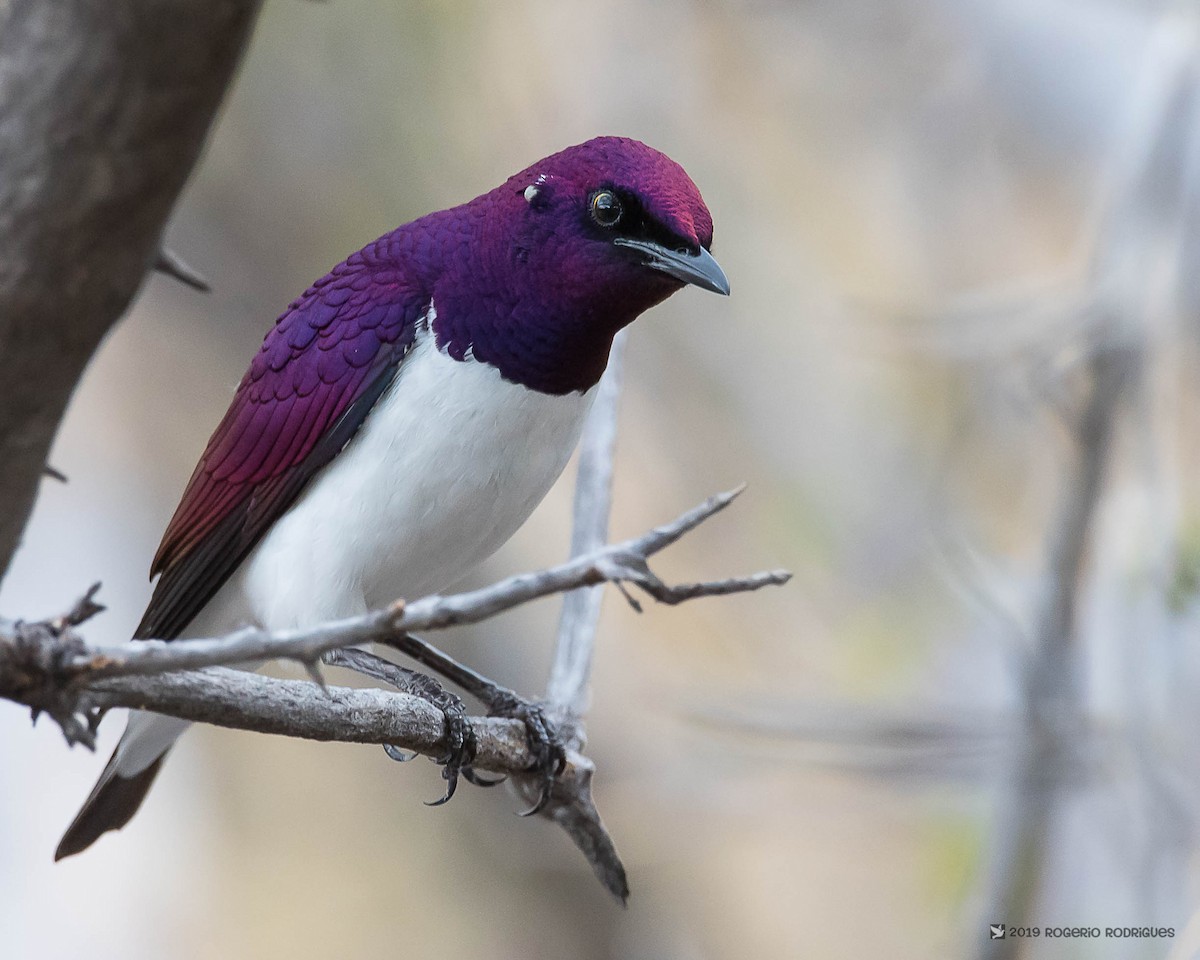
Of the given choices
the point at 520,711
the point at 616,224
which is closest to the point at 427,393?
the point at 616,224

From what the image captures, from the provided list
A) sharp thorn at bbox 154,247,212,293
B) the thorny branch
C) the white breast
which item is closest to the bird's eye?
the white breast

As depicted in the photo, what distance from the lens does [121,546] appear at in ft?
20.6

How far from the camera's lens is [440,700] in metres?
2.95

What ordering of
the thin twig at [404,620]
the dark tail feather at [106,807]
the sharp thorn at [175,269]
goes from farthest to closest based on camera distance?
the dark tail feather at [106,807] → the sharp thorn at [175,269] → the thin twig at [404,620]

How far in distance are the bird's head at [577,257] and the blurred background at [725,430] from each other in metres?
2.03

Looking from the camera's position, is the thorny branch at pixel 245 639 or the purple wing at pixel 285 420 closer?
the thorny branch at pixel 245 639

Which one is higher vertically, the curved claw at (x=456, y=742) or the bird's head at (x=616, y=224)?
the bird's head at (x=616, y=224)

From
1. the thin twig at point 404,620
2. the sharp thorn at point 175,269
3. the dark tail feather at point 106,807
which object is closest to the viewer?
the thin twig at point 404,620

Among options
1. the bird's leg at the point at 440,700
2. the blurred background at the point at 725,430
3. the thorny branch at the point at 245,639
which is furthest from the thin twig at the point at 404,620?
the blurred background at the point at 725,430

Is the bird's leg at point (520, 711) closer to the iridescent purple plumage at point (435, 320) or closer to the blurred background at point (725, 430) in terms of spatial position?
the iridescent purple plumage at point (435, 320)

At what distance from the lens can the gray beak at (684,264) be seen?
8.75 ft

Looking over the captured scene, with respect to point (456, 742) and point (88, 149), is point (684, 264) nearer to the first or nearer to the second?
point (456, 742)

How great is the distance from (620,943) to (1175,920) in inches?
110

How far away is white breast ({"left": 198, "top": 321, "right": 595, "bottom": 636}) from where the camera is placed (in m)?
2.91
